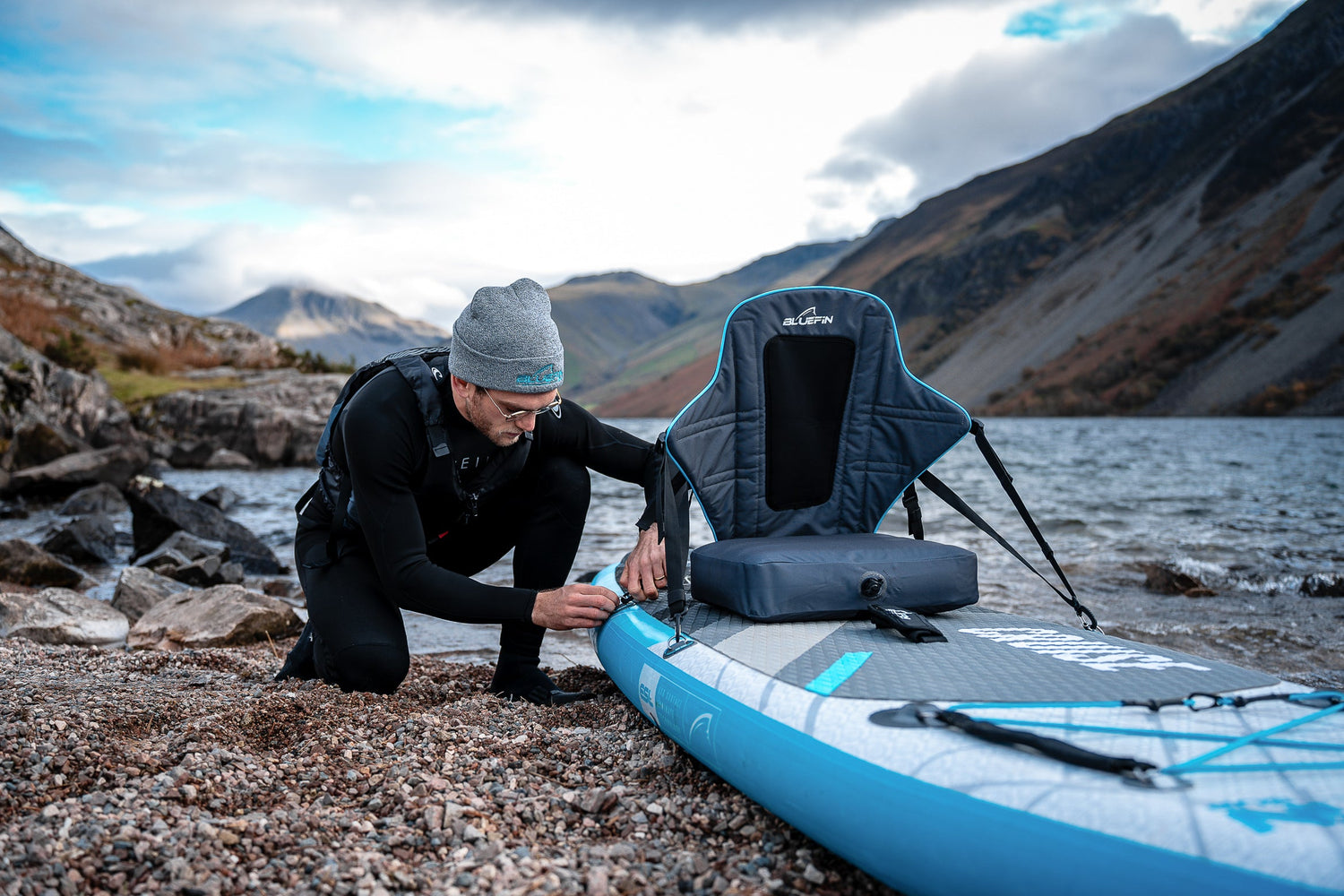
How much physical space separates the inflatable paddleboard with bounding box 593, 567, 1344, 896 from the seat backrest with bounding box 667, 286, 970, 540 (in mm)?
1305

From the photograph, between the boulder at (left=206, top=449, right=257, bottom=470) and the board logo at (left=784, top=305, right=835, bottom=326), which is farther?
the boulder at (left=206, top=449, right=257, bottom=470)

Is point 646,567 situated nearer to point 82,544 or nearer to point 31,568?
point 31,568

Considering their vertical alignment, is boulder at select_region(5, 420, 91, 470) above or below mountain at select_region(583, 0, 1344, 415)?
below

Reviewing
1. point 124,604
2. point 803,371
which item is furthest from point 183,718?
point 124,604

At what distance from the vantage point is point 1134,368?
77.8m

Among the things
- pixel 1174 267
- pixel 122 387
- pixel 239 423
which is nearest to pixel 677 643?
pixel 239 423

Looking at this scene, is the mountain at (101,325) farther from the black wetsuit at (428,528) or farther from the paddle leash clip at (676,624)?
the paddle leash clip at (676,624)

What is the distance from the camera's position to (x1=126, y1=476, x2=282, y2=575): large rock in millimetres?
10469

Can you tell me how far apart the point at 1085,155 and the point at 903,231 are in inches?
1851

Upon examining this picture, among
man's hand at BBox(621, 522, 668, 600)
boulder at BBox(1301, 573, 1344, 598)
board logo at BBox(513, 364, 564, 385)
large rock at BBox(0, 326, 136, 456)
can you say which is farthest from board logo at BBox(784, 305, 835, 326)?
large rock at BBox(0, 326, 136, 456)

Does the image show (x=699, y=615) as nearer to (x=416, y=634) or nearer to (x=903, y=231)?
(x=416, y=634)

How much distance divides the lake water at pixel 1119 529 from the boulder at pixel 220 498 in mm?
261

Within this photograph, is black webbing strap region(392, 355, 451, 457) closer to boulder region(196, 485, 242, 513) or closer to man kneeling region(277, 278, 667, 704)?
man kneeling region(277, 278, 667, 704)

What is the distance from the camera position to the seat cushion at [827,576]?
11.8ft
